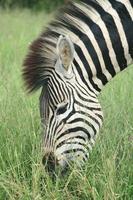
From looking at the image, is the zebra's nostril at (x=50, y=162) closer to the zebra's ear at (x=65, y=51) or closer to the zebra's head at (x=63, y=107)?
the zebra's head at (x=63, y=107)

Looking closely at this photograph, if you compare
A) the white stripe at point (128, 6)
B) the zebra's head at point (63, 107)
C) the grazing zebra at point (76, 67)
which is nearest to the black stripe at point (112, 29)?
the grazing zebra at point (76, 67)

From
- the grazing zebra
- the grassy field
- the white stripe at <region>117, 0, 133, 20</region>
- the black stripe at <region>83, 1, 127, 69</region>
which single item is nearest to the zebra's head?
the grazing zebra

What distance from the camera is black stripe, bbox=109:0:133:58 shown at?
139 inches

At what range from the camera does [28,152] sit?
385 centimetres

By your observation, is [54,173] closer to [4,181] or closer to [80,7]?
[4,181]

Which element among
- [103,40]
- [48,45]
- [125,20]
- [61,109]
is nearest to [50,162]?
[61,109]

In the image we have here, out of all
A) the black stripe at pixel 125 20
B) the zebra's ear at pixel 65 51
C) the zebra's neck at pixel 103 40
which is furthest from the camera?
the black stripe at pixel 125 20

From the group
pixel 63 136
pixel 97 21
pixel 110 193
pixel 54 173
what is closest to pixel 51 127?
pixel 63 136

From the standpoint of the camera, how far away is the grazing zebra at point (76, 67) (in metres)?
3.23

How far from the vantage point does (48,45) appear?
3.34m

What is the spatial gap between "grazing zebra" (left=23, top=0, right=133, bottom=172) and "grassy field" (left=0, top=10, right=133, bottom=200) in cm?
15

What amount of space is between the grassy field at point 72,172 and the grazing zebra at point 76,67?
15 cm

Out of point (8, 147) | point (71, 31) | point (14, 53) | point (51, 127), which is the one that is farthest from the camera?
point (14, 53)

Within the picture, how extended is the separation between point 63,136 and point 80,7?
819 millimetres
